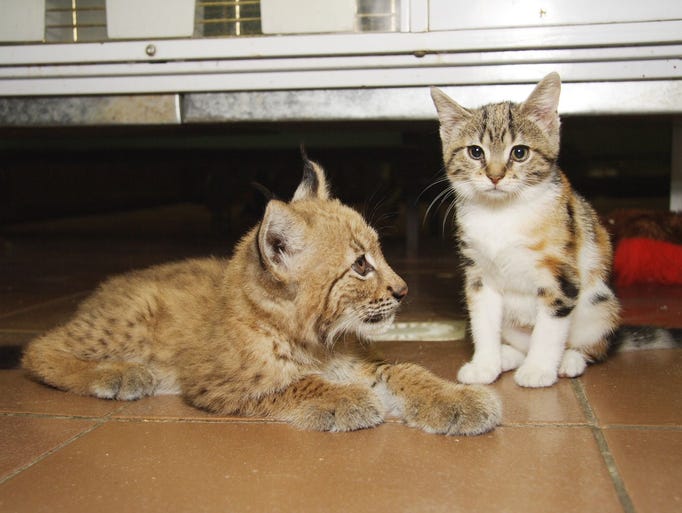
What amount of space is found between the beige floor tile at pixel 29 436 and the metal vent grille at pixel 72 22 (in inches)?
59.5

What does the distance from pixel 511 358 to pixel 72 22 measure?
2130mm

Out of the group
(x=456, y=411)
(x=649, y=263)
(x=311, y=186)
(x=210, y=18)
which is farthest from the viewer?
(x=649, y=263)

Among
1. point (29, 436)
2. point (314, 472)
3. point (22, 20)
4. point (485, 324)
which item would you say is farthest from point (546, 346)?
point (22, 20)

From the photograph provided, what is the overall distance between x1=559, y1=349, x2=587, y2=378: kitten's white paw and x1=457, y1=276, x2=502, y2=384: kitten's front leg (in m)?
0.21

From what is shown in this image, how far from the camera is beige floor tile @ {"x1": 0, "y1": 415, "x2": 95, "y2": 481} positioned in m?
1.74

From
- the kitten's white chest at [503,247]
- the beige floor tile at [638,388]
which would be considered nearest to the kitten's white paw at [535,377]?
the beige floor tile at [638,388]

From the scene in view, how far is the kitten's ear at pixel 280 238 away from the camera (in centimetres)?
196

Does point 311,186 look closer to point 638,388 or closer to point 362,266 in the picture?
point 362,266

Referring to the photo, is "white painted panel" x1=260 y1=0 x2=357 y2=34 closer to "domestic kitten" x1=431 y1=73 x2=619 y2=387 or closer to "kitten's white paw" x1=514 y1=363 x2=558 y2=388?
"domestic kitten" x1=431 y1=73 x2=619 y2=387

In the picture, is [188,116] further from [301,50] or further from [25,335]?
[25,335]

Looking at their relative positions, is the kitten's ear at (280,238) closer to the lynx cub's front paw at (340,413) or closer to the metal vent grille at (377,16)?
the lynx cub's front paw at (340,413)

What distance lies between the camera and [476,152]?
102 inches

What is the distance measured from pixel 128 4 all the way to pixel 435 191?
4508 mm

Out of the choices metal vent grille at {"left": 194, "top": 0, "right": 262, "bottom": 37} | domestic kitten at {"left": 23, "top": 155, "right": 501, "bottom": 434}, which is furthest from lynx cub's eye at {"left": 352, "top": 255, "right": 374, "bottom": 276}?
metal vent grille at {"left": 194, "top": 0, "right": 262, "bottom": 37}
